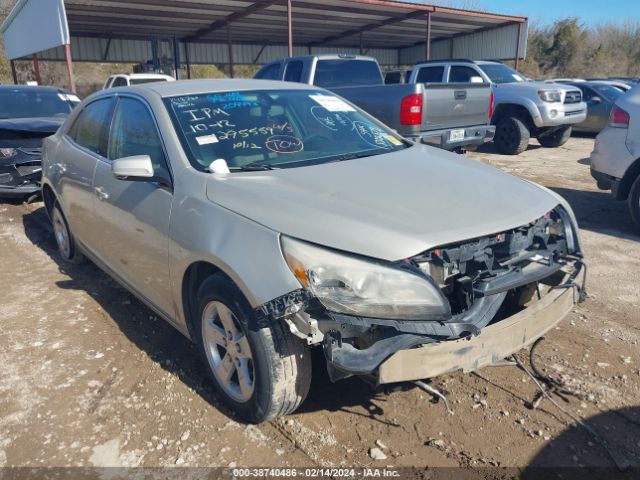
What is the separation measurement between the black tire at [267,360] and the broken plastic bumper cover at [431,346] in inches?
10.0

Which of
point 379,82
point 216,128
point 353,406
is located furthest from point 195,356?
point 379,82

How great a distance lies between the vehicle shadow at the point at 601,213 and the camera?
583 centimetres

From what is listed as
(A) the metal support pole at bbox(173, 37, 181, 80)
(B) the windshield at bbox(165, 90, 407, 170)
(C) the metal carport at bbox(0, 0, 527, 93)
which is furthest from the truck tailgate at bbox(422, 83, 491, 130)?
(A) the metal support pole at bbox(173, 37, 181, 80)

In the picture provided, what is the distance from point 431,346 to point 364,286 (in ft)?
1.24

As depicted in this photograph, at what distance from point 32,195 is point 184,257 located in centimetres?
620

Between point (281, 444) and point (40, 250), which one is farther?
point (40, 250)

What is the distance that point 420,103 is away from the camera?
7.72 meters

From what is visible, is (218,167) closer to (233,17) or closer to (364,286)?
(364,286)

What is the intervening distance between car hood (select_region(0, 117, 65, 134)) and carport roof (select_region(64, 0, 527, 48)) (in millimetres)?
7584

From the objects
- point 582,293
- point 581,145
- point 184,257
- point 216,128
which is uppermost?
point 216,128

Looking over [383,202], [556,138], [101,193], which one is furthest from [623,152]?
[556,138]

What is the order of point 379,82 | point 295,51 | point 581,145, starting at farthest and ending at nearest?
point 295,51
point 581,145
point 379,82

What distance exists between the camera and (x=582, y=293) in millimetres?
2793

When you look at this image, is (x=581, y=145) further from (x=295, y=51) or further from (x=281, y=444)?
(x=295, y=51)
